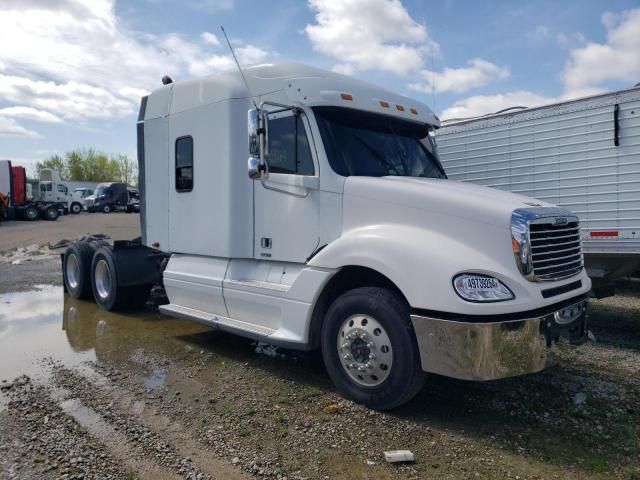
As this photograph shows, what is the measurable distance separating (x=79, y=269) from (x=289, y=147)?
18.4ft

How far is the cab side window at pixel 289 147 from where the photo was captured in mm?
4938

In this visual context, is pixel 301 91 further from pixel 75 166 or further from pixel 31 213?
pixel 75 166

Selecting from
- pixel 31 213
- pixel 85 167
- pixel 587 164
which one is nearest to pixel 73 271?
pixel 587 164

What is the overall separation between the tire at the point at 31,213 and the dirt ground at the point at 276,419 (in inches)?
1155

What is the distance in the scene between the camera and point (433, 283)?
149 inches

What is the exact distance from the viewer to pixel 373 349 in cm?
418

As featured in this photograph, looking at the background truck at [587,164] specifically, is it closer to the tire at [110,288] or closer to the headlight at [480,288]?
the headlight at [480,288]

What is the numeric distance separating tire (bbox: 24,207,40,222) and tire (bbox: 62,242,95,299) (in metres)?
26.2

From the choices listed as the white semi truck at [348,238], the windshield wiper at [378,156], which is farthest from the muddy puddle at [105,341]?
the windshield wiper at [378,156]

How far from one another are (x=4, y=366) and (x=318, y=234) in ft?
12.2

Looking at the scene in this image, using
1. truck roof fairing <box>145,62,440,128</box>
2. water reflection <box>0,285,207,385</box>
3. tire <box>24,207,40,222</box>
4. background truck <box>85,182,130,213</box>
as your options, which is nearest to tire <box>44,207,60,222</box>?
tire <box>24,207,40,222</box>

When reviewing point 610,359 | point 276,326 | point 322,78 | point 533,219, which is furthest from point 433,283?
point 610,359

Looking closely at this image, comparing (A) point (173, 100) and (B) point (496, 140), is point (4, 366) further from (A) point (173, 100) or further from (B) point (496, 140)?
(B) point (496, 140)

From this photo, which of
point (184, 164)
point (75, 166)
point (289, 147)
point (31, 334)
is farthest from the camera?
point (75, 166)
